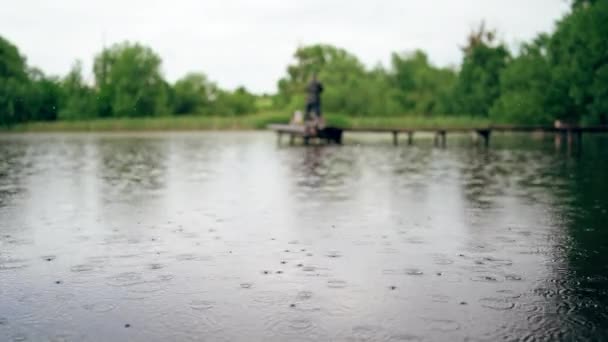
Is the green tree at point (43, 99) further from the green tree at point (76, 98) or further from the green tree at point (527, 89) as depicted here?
the green tree at point (527, 89)

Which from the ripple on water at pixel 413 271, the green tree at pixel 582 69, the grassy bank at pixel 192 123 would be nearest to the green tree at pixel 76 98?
the grassy bank at pixel 192 123

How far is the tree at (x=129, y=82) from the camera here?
8694 centimetres

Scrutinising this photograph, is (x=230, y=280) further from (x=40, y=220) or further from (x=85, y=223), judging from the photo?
(x=40, y=220)

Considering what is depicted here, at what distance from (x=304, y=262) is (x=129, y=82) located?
8524cm

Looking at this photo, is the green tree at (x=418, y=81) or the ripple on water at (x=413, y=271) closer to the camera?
the ripple on water at (x=413, y=271)

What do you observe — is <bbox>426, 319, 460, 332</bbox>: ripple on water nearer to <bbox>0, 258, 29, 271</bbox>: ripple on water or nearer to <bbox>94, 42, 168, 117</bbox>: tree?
<bbox>0, 258, 29, 271</bbox>: ripple on water

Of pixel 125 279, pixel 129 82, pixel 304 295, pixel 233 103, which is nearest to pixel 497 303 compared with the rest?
pixel 304 295

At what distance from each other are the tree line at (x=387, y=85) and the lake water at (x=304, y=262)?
34728mm

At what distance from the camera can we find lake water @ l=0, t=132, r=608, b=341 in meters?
5.82

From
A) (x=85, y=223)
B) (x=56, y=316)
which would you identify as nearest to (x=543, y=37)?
(x=85, y=223)

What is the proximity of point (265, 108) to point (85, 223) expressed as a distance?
3993 inches

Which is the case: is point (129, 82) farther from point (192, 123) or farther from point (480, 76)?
point (480, 76)

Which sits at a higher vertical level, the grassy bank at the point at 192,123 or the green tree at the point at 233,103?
the green tree at the point at 233,103

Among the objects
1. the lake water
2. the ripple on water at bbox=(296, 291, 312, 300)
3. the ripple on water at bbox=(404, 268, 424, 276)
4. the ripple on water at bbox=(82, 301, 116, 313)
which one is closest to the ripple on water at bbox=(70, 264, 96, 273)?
the lake water
